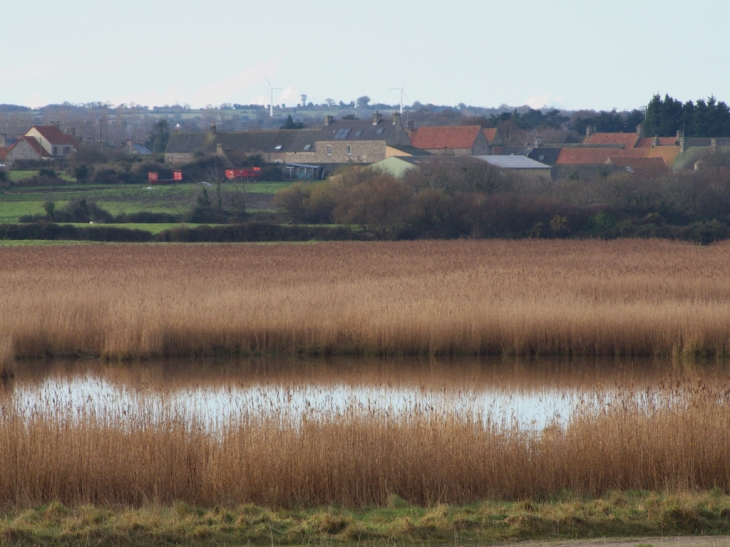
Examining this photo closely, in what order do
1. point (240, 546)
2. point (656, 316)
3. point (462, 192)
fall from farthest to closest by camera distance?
point (462, 192), point (656, 316), point (240, 546)

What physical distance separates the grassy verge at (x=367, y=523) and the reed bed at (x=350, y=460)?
47 cm

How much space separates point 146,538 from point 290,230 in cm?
4043

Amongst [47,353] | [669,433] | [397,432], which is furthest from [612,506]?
[47,353]

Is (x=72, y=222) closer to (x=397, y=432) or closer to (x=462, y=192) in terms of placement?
(x=462, y=192)

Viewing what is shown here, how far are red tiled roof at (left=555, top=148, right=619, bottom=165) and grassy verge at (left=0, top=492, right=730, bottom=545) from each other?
269 feet

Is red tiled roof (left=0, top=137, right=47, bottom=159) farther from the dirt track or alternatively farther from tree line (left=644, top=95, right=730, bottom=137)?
the dirt track

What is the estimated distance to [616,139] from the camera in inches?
4240

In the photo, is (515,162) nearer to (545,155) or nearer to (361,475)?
(545,155)

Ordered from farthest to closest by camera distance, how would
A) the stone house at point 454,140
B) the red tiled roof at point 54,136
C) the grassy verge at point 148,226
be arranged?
the red tiled roof at point 54,136, the stone house at point 454,140, the grassy verge at point 148,226

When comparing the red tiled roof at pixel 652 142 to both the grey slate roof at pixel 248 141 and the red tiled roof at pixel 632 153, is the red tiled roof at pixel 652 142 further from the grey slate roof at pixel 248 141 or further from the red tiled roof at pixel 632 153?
the grey slate roof at pixel 248 141

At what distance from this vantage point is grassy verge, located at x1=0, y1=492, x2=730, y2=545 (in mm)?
8508

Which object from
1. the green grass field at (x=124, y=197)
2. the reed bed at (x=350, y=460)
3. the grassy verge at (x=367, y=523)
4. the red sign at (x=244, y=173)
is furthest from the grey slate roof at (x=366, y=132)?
the grassy verge at (x=367, y=523)

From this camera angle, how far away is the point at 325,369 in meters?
18.7

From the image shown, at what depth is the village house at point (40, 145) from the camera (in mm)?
98875
